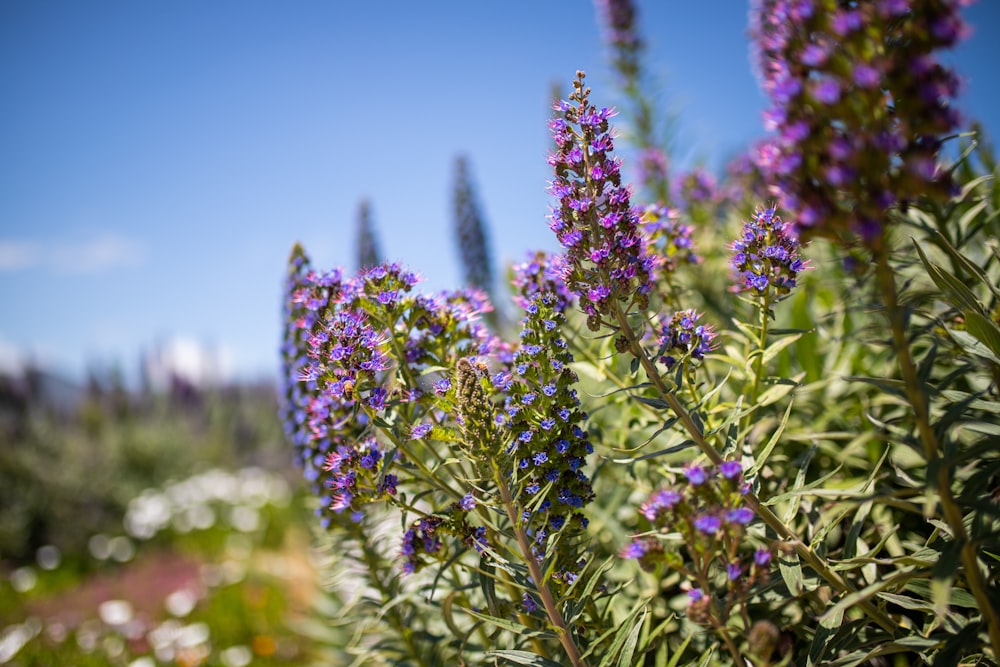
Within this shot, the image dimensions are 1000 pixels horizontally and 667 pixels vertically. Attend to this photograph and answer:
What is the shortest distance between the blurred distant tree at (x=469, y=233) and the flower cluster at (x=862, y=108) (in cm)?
517

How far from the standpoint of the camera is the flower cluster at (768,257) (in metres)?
1.68

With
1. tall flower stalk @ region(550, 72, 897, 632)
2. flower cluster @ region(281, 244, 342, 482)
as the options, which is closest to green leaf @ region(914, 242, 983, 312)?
tall flower stalk @ region(550, 72, 897, 632)

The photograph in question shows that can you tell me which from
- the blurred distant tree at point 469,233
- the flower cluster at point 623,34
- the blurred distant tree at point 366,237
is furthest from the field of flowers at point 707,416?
the blurred distant tree at point 469,233

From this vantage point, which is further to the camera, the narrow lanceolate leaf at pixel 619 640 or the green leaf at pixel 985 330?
the green leaf at pixel 985 330

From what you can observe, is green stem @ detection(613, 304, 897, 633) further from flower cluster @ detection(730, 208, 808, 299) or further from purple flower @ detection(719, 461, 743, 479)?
flower cluster @ detection(730, 208, 808, 299)

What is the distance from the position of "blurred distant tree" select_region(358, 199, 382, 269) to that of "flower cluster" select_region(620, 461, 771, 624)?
3.41 meters

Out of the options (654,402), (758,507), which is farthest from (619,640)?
(654,402)

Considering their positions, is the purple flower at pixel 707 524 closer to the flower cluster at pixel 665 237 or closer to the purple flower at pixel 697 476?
the purple flower at pixel 697 476

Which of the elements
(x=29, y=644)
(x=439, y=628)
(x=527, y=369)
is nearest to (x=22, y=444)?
(x=29, y=644)

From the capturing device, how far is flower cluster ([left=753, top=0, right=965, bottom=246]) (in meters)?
1.13

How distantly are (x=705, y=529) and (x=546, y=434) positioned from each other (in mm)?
483

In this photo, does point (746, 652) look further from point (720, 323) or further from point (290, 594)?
point (290, 594)

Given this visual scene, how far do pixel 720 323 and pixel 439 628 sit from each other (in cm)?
206

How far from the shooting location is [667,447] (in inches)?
67.2
